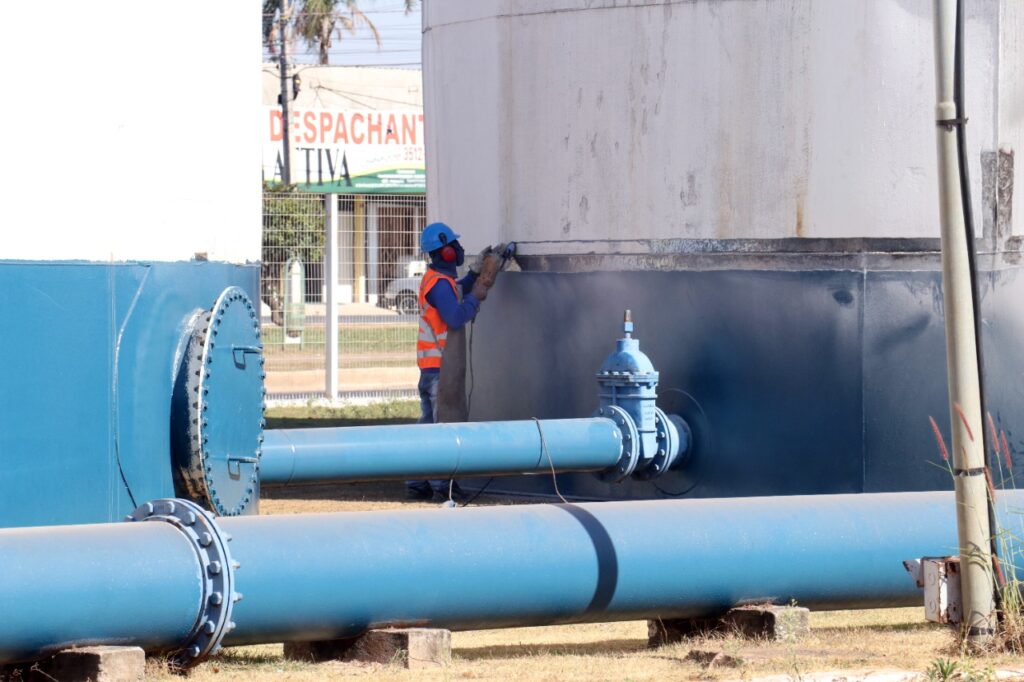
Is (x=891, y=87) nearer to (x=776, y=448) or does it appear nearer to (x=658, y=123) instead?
(x=658, y=123)

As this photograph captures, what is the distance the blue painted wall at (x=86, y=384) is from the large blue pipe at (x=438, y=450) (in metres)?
2.02

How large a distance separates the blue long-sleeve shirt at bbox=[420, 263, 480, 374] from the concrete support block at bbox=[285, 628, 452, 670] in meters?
5.57

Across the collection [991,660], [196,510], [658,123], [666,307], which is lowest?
[991,660]

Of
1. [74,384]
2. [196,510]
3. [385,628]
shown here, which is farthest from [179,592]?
[74,384]

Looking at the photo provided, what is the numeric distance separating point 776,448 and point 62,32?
5348 millimetres

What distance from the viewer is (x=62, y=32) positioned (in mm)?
7195

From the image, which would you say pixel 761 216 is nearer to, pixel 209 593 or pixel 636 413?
pixel 636 413

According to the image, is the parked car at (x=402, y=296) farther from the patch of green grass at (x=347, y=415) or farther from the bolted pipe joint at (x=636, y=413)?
the bolted pipe joint at (x=636, y=413)

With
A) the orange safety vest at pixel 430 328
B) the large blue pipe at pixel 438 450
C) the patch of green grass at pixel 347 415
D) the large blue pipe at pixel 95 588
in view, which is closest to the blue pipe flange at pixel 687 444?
the large blue pipe at pixel 438 450

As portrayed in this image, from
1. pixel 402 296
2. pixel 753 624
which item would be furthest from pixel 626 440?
pixel 402 296

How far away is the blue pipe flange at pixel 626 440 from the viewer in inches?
417

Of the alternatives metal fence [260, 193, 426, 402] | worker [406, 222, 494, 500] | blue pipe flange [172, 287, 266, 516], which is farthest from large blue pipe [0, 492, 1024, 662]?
metal fence [260, 193, 426, 402]

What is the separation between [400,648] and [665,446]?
15.5 ft

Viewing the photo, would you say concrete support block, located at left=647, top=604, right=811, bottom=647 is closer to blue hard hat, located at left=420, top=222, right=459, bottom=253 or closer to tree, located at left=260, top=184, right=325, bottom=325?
blue hard hat, located at left=420, top=222, right=459, bottom=253
